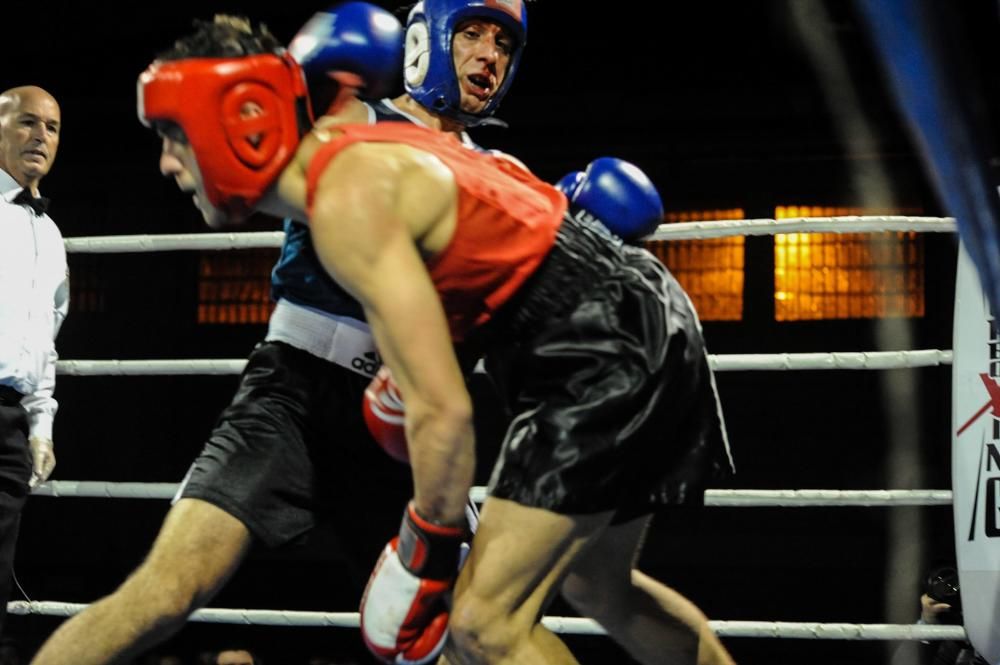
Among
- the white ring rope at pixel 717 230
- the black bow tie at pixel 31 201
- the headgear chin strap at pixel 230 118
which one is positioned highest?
the headgear chin strap at pixel 230 118

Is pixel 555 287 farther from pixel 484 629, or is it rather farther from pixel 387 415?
pixel 484 629

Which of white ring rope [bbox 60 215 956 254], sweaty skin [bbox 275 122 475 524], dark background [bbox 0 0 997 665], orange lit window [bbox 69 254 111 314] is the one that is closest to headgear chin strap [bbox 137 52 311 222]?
sweaty skin [bbox 275 122 475 524]

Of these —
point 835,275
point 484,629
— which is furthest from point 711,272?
point 484,629

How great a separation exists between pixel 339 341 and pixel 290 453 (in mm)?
178

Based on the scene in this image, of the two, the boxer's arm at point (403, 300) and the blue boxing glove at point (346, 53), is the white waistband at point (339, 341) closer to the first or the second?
the blue boxing glove at point (346, 53)

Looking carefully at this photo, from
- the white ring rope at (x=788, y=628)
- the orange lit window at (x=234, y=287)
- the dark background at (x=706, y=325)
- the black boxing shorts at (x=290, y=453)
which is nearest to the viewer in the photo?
the black boxing shorts at (x=290, y=453)

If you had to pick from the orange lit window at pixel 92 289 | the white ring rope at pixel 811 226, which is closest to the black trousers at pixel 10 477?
the white ring rope at pixel 811 226

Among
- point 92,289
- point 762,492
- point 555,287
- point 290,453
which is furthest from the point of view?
point 92,289

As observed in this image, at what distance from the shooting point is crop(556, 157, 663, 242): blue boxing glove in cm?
196

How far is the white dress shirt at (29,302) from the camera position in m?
2.44

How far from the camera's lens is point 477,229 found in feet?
5.25

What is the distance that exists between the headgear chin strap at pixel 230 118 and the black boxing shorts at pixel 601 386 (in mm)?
342

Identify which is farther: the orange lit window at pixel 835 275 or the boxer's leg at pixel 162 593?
the orange lit window at pixel 835 275

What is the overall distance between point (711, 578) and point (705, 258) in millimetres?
1393
